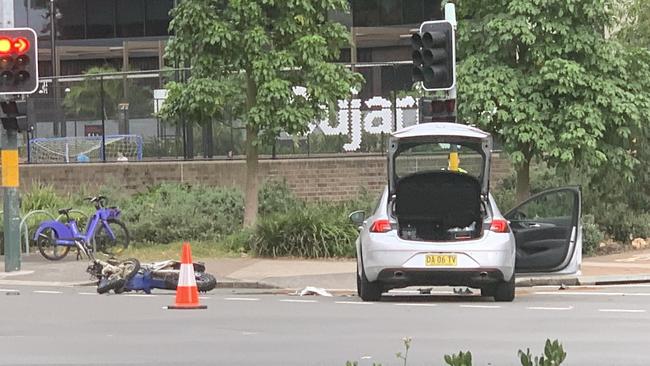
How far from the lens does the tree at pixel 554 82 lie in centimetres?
1914

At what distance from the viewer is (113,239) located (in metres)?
20.7

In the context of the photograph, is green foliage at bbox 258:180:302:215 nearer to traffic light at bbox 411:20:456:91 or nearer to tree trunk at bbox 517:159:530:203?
tree trunk at bbox 517:159:530:203

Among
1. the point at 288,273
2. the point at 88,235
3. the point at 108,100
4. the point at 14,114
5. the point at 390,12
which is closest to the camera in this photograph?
the point at 288,273

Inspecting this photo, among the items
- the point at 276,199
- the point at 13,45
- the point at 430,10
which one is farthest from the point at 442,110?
the point at 430,10

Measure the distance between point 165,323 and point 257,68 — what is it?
921cm

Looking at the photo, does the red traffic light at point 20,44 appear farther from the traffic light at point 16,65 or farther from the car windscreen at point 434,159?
the car windscreen at point 434,159

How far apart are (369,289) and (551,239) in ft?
8.27

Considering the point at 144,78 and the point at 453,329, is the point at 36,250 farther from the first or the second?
the point at 453,329

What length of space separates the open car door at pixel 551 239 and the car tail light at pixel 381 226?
1922mm

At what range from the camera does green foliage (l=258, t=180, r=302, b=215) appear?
23328 millimetres

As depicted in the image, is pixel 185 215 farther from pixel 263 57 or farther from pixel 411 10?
pixel 411 10

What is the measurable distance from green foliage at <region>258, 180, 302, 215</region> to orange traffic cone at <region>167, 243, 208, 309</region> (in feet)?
31.8

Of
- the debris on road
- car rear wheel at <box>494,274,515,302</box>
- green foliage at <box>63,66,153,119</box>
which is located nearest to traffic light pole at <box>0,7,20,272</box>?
the debris on road

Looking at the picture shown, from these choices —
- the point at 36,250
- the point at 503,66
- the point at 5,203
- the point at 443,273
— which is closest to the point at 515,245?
the point at 443,273
